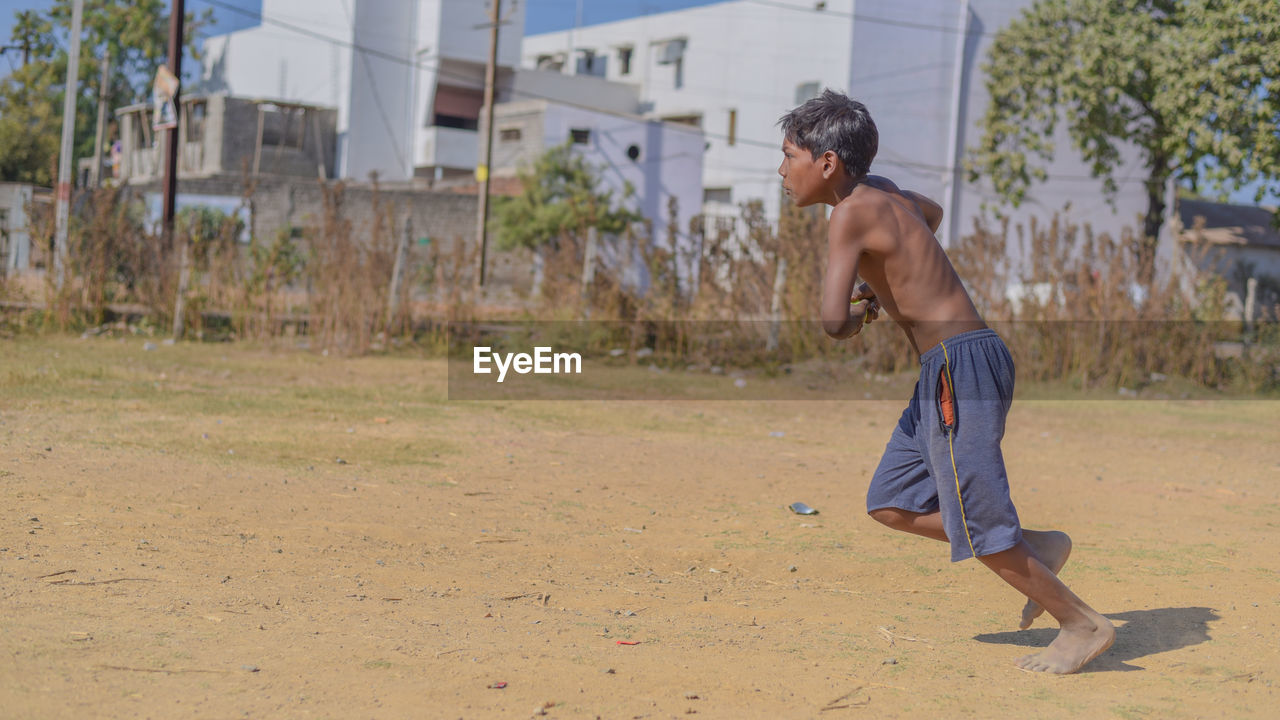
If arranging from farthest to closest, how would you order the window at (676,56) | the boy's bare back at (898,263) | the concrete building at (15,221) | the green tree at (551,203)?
the window at (676,56) < the green tree at (551,203) < the concrete building at (15,221) < the boy's bare back at (898,263)

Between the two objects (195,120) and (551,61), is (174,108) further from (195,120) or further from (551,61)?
(551,61)

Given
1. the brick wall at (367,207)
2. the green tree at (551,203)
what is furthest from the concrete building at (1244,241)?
the brick wall at (367,207)

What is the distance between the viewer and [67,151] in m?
15.7

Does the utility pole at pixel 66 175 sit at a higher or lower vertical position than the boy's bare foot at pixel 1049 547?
higher

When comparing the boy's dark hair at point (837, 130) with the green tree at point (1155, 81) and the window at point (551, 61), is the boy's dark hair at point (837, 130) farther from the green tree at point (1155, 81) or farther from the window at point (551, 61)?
the window at point (551, 61)

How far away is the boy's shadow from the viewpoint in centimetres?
344

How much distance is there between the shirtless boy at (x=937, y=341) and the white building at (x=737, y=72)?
32033 mm

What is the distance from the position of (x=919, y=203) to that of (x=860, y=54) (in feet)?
105

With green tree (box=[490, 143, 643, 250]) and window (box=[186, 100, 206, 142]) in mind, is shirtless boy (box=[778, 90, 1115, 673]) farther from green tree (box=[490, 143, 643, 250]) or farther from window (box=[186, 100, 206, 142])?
window (box=[186, 100, 206, 142])

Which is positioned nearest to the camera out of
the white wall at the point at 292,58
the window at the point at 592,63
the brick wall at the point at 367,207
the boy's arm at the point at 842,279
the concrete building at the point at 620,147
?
the boy's arm at the point at 842,279

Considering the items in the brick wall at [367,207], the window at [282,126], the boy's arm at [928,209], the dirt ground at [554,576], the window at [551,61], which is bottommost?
the dirt ground at [554,576]

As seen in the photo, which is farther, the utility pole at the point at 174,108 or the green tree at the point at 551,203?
the green tree at the point at 551,203

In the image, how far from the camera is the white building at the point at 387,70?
35562mm

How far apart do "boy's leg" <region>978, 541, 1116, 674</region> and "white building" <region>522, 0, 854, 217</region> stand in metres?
32.3
